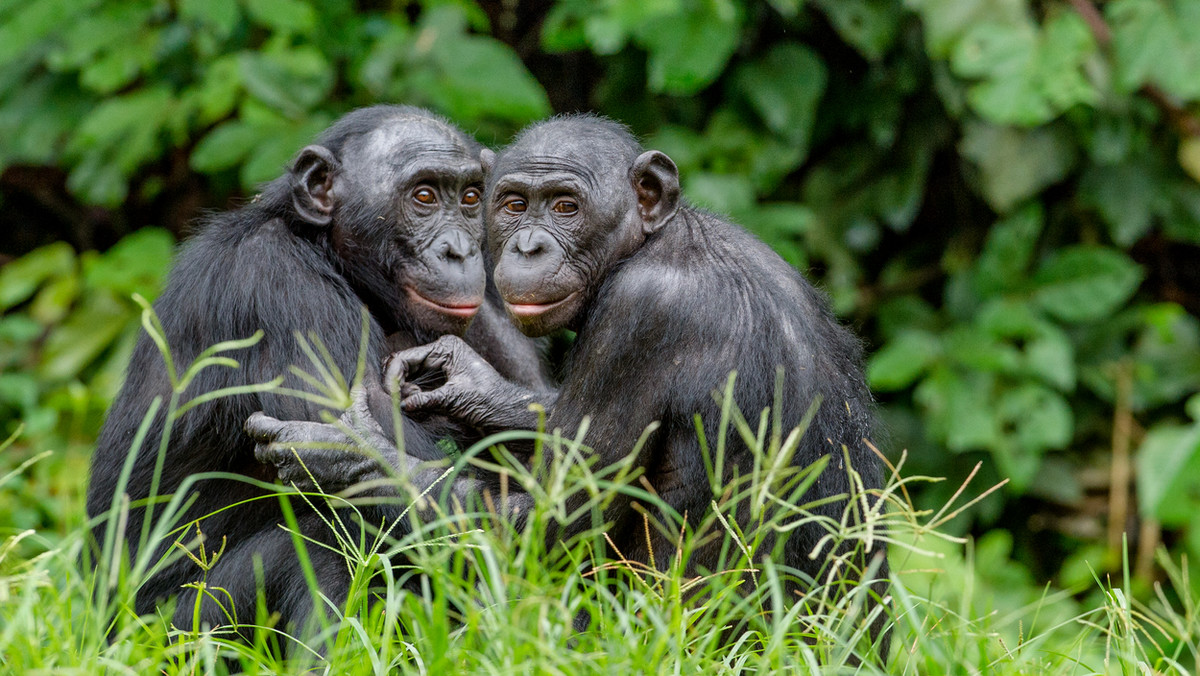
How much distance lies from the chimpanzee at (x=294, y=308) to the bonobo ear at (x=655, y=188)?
60cm

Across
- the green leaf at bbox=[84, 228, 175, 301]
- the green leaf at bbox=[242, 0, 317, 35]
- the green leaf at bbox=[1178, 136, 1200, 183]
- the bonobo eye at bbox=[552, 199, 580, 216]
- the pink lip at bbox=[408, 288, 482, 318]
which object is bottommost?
the green leaf at bbox=[84, 228, 175, 301]

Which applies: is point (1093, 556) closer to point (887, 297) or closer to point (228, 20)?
point (887, 297)

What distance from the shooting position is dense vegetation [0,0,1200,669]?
19.1 ft

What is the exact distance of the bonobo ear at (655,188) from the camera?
147 inches

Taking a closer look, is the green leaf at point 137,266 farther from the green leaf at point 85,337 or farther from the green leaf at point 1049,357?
the green leaf at point 1049,357

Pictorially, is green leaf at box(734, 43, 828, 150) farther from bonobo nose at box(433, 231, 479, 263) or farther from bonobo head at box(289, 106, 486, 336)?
bonobo nose at box(433, 231, 479, 263)

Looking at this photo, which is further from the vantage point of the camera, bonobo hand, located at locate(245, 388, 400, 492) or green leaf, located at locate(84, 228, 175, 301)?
green leaf, located at locate(84, 228, 175, 301)

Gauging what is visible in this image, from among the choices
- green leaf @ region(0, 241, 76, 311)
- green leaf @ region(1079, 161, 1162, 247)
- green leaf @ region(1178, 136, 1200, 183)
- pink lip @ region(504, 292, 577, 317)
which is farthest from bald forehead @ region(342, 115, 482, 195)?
green leaf @ region(1178, 136, 1200, 183)

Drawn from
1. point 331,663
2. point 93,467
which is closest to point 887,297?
point 93,467

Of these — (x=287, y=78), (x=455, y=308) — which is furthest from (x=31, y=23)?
(x=455, y=308)

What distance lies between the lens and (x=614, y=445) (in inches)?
133

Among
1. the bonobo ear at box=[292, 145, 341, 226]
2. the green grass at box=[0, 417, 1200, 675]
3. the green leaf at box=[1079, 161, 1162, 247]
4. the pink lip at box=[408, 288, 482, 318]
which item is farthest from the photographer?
the green leaf at box=[1079, 161, 1162, 247]

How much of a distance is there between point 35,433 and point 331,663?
179 inches

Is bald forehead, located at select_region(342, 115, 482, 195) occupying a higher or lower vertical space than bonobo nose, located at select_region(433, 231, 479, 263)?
higher
